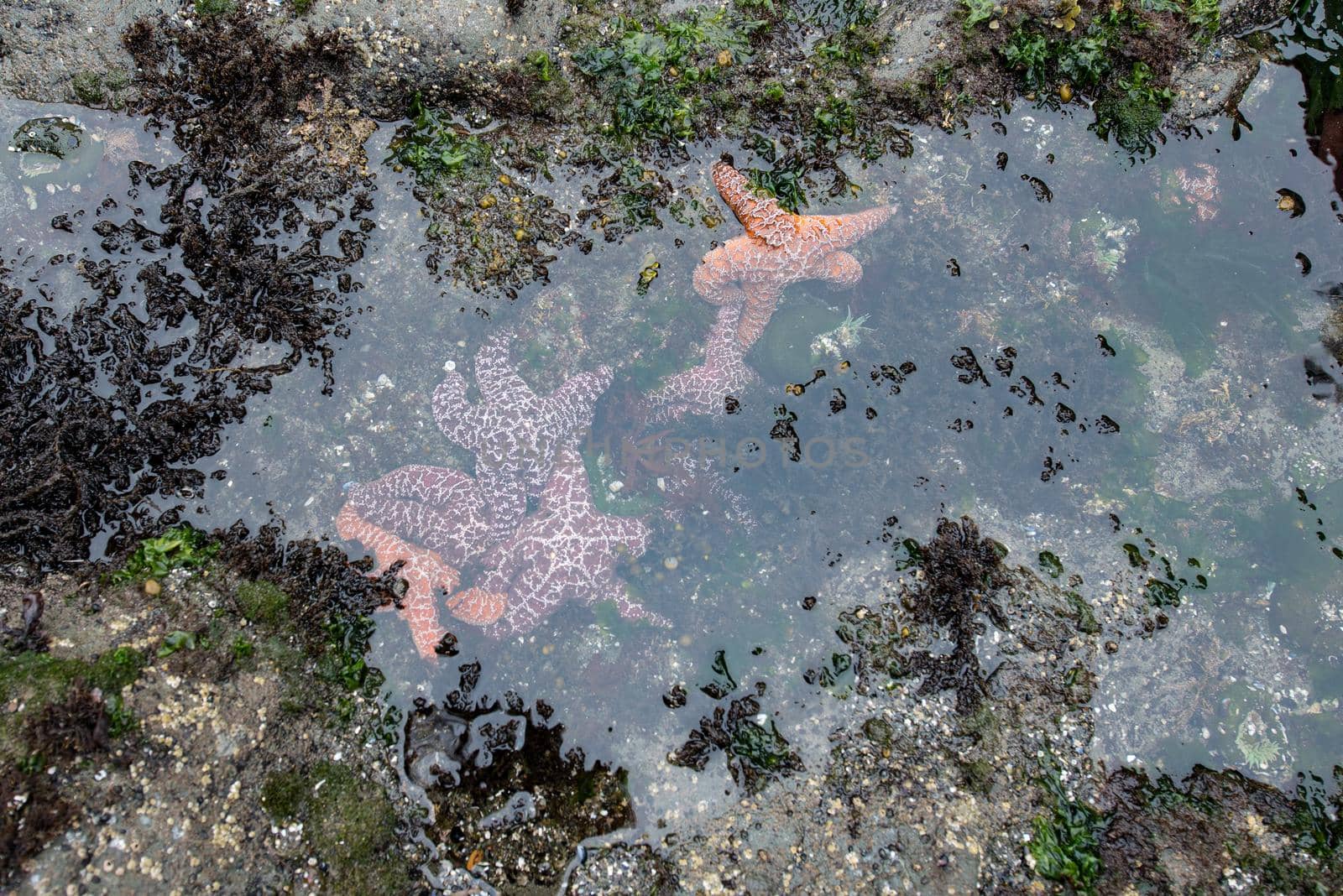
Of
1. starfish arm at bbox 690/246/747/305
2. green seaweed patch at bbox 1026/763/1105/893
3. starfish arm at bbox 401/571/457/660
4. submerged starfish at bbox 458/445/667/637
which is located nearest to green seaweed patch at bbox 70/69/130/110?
starfish arm at bbox 401/571/457/660

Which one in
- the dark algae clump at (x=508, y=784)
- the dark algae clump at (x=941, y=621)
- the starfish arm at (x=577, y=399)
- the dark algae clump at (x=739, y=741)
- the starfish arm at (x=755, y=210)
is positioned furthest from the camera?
the starfish arm at (x=577, y=399)

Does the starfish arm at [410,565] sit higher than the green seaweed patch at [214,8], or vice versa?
the green seaweed patch at [214,8]

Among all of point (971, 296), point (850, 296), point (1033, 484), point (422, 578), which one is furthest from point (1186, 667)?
point (422, 578)

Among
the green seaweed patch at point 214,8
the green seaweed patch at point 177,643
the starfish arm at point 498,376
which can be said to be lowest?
the green seaweed patch at point 177,643

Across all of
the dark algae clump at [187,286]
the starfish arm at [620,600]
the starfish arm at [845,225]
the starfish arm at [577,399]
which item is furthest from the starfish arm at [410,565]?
the starfish arm at [845,225]

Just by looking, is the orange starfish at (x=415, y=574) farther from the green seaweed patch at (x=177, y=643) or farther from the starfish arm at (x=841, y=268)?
the starfish arm at (x=841, y=268)

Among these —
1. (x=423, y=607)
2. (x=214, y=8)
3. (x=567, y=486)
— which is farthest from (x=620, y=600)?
(x=214, y=8)

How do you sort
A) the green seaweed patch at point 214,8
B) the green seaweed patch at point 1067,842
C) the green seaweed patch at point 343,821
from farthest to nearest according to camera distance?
the green seaweed patch at point 214,8, the green seaweed patch at point 1067,842, the green seaweed patch at point 343,821

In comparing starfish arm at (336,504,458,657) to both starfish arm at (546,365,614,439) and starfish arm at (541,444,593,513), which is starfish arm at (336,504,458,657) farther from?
starfish arm at (546,365,614,439)
